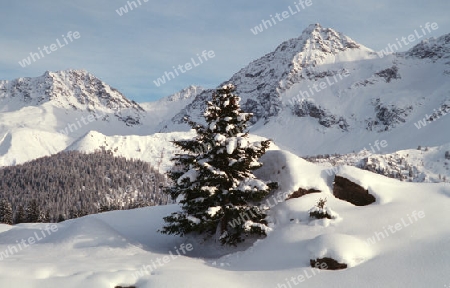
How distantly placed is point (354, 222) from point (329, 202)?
7.48 ft

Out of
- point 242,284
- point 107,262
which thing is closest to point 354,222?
point 242,284

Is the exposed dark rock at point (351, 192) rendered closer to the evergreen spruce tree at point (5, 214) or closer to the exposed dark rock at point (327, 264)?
the exposed dark rock at point (327, 264)

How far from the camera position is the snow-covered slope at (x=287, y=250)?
11.4 metres

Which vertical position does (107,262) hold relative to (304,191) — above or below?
above

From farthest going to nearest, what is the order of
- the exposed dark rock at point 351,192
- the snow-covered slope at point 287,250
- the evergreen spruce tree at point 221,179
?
the exposed dark rock at point 351,192
the evergreen spruce tree at point 221,179
the snow-covered slope at point 287,250

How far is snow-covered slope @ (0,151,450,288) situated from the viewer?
11.4 m

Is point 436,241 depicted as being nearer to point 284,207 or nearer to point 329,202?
point 329,202

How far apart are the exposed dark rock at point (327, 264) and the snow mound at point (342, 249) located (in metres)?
0.11

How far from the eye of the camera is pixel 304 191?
63.1 ft

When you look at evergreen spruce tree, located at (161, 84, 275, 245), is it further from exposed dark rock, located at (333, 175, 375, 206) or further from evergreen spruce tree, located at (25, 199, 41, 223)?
evergreen spruce tree, located at (25, 199, 41, 223)

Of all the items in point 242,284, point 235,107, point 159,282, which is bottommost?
point 242,284

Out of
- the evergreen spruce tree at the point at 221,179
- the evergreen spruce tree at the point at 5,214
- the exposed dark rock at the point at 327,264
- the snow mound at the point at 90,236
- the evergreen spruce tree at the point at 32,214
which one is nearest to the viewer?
the exposed dark rock at the point at 327,264

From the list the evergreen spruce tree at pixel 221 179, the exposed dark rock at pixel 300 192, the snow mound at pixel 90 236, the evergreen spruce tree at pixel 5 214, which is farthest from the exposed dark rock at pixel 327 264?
the evergreen spruce tree at pixel 5 214

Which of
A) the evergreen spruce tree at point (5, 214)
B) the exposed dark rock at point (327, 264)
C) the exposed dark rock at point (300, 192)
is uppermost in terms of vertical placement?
the evergreen spruce tree at point (5, 214)
